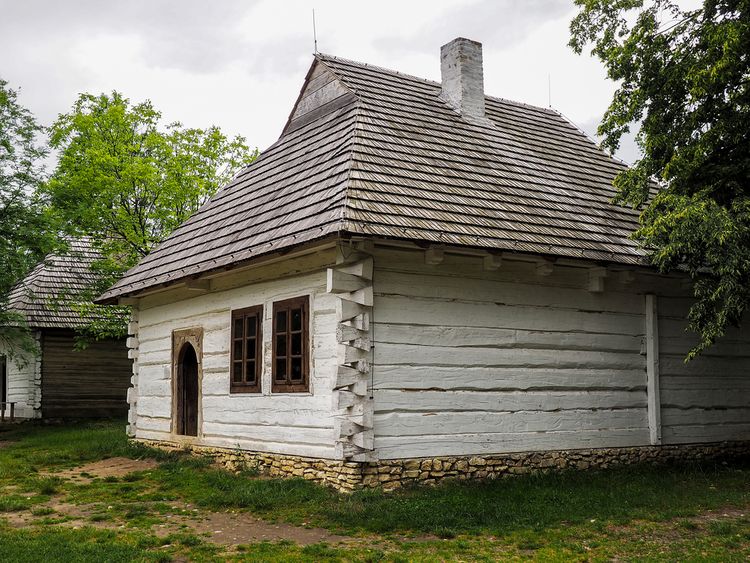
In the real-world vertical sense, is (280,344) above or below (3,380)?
above

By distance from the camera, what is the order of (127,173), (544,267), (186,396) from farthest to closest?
(127,173)
(186,396)
(544,267)

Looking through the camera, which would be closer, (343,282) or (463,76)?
(343,282)

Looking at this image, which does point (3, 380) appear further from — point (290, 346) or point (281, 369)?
point (290, 346)

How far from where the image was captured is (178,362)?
44.5 ft

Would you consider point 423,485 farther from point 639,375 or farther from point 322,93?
point 322,93

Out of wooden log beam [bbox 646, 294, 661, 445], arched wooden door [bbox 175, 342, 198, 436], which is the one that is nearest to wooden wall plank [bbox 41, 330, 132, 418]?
arched wooden door [bbox 175, 342, 198, 436]

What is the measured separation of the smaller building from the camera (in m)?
21.6

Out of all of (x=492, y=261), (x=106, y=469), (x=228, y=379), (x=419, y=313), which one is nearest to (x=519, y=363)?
(x=492, y=261)

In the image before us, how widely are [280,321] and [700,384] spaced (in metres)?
6.50

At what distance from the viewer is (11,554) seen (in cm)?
711

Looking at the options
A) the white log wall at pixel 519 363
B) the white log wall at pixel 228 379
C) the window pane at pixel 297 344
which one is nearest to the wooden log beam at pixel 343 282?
the white log wall at pixel 519 363

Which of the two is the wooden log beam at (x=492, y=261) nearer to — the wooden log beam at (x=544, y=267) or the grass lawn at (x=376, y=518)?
the wooden log beam at (x=544, y=267)

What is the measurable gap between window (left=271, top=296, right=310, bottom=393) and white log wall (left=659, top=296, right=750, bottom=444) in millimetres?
5416

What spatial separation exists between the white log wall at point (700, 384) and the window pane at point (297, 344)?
17.8 ft
